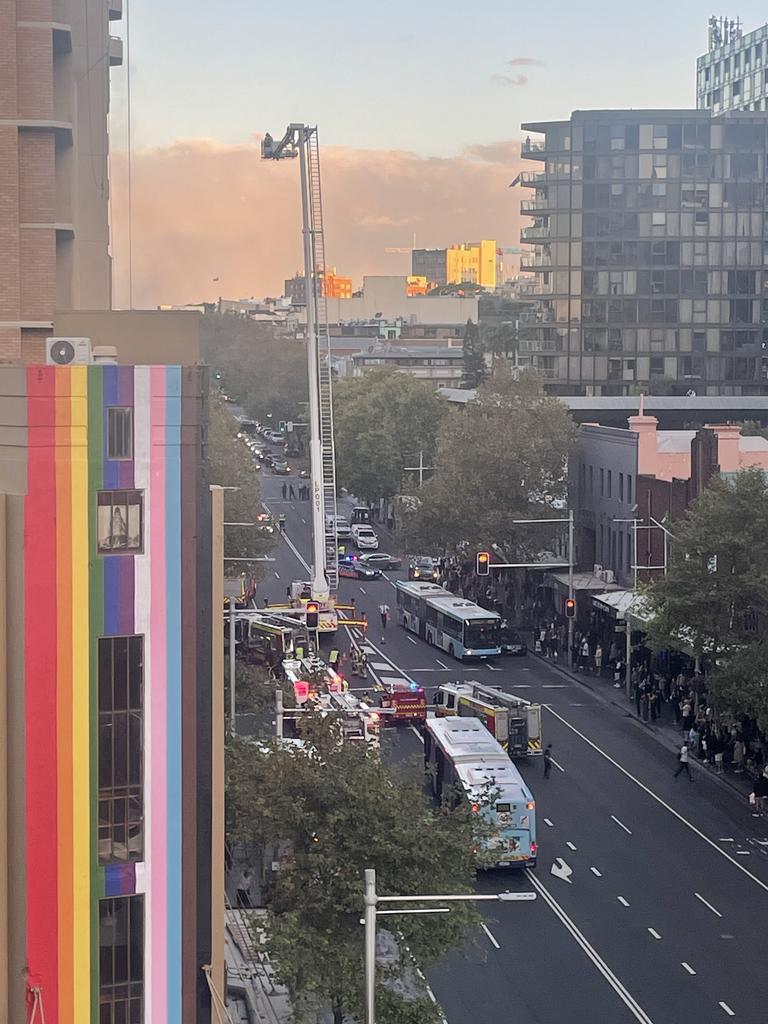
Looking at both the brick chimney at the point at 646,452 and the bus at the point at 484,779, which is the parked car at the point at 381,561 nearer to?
the brick chimney at the point at 646,452

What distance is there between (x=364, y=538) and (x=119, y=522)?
7116cm

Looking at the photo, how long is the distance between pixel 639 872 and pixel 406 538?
4175 cm

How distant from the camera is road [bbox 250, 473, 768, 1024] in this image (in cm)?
2653

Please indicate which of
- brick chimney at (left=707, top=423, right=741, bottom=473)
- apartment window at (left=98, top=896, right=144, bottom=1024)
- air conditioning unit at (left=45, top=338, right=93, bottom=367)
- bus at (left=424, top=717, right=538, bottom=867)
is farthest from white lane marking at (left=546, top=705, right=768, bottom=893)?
air conditioning unit at (left=45, top=338, right=93, bottom=367)

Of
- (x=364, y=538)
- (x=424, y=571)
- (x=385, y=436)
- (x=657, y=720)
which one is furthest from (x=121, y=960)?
(x=385, y=436)

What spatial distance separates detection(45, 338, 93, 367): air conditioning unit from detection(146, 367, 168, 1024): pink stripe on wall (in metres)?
0.98

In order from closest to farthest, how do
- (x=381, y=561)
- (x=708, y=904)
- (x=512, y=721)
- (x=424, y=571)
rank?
Answer: (x=708, y=904), (x=512, y=721), (x=424, y=571), (x=381, y=561)

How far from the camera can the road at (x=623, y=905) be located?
26531 millimetres

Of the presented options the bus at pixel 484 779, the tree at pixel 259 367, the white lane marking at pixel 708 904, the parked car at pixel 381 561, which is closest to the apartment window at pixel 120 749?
the bus at pixel 484 779

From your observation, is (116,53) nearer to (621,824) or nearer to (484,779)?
(484,779)

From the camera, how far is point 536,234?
400 ft

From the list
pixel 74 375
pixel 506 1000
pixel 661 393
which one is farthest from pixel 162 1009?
pixel 661 393

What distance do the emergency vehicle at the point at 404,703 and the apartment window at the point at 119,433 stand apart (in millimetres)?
28324

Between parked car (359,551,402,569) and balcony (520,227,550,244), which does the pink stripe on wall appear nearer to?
parked car (359,551,402,569)
